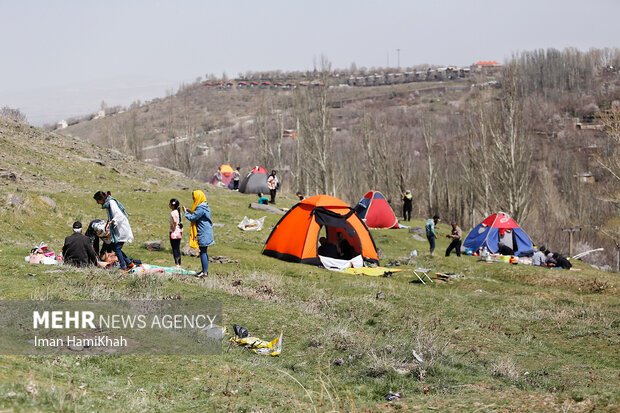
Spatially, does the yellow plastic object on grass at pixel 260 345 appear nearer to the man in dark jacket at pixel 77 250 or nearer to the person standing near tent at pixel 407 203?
the man in dark jacket at pixel 77 250

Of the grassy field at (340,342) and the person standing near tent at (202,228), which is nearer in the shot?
the grassy field at (340,342)

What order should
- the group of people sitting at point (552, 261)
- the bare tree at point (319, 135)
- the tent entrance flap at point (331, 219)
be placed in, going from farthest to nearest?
the bare tree at point (319, 135) → the group of people sitting at point (552, 261) → the tent entrance flap at point (331, 219)

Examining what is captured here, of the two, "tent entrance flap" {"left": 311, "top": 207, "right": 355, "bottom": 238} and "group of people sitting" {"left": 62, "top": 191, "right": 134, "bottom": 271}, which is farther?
"tent entrance flap" {"left": 311, "top": 207, "right": 355, "bottom": 238}

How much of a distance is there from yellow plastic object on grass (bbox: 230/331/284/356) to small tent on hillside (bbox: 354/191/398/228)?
81.7 ft

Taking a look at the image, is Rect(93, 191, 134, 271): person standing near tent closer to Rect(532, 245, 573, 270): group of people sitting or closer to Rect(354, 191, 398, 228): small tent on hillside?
Rect(532, 245, 573, 270): group of people sitting

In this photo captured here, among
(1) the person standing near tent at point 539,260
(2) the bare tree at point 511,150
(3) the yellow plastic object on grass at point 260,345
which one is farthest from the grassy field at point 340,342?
(2) the bare tree at point 511,150

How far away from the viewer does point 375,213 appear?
Result: 111 ft

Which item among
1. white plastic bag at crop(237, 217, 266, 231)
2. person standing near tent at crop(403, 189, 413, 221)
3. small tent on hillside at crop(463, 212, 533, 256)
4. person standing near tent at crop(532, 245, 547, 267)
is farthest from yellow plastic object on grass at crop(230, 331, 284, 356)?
person standing near tent at crop(403, 189, 413, 221)

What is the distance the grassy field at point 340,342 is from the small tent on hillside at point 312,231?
3.28 feet

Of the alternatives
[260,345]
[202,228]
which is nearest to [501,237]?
[202,228]

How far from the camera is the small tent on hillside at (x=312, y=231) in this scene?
756 inches

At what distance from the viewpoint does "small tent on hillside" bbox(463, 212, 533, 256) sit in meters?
28.0

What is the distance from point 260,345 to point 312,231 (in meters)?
10.7

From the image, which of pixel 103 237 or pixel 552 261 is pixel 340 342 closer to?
pixel 103 237
